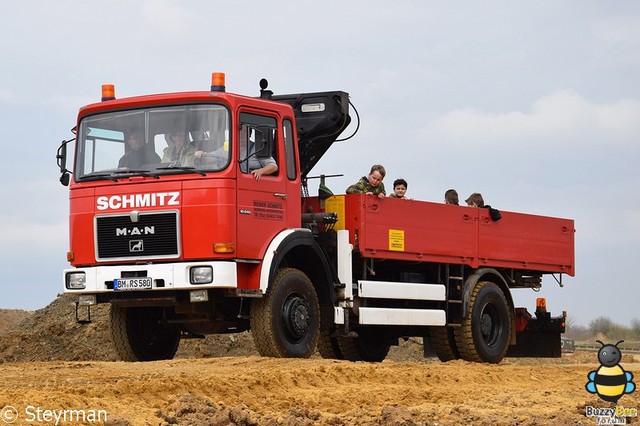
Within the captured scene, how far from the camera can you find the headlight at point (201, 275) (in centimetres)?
1452

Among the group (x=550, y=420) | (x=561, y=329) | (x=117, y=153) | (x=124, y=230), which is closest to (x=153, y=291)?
(x=124, y=230)

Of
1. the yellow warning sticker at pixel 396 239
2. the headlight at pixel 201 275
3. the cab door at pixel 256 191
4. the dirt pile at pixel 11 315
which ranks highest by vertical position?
the cab door at pixel 256 191

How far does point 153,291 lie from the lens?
15.2 metres

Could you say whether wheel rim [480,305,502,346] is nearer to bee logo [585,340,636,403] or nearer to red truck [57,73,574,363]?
red truck [57,73,574,363]

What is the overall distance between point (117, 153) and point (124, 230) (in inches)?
40.9

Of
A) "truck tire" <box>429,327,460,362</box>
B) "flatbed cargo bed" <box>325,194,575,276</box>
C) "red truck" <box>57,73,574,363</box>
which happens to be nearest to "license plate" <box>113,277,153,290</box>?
"red truck" <box>57,73,574,363</box>

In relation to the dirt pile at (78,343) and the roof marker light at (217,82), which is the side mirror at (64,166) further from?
the dirt pile at (78,343)

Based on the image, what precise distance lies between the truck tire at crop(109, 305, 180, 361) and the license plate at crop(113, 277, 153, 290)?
1.45 meters

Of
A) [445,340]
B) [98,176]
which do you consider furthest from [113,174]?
[445,340]

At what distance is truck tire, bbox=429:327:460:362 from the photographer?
19.3 m

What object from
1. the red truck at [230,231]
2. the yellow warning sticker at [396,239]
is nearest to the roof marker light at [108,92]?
the red truck at [230,231]

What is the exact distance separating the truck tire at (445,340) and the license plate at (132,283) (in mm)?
5982

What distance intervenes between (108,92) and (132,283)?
9.04 feet

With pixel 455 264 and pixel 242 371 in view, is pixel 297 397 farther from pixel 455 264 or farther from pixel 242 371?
pixel 455 264
